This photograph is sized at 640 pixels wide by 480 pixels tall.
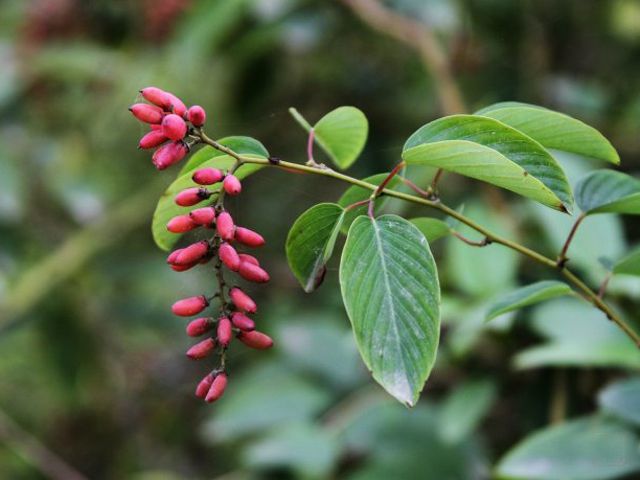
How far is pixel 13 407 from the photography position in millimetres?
2424

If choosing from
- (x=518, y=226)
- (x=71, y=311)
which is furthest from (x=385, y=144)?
(x=71, y=311)

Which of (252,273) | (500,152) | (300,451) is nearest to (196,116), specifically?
(252,273)

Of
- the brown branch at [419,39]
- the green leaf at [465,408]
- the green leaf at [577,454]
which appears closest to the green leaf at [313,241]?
the green leaf at [577,454]

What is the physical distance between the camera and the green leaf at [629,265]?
2.27 ft

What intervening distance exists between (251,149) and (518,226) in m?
1.00

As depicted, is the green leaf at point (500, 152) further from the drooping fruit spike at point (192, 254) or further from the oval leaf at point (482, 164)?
the drooping fruit spike at point (192, 254)

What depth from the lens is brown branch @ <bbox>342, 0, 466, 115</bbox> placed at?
1.65 m

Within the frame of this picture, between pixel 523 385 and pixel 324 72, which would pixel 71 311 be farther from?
pixel 523 385

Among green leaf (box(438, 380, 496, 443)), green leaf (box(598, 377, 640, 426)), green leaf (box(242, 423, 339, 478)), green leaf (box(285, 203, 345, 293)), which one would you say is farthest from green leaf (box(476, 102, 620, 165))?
green leaf (box(242, 423, 339, 478))

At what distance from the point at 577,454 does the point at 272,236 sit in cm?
131

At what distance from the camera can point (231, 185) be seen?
0.59 metres

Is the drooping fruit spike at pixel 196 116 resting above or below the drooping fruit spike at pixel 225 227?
above

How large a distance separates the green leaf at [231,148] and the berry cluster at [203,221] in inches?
0.6

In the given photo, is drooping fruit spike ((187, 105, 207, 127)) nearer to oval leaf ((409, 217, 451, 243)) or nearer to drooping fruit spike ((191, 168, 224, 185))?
drooping fruit spike ((191, 168, 224, 185))
